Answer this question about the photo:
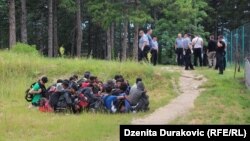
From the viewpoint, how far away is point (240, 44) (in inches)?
1225

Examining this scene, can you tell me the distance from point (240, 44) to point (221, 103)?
13.6 meters

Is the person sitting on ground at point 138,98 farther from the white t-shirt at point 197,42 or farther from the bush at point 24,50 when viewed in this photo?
the bush at point 24,50

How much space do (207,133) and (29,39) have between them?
179 ft

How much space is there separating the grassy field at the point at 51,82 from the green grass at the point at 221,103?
1646 mm

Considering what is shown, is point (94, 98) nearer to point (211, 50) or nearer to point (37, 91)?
point (37, 91)

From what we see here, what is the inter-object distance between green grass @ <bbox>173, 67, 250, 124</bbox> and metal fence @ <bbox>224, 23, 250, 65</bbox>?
130 inches

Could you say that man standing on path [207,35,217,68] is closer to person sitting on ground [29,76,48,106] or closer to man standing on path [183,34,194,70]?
man standing on path [183,34,194,70]

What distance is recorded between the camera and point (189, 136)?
9.01m

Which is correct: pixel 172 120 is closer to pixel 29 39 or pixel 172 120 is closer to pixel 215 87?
pixel 215 87

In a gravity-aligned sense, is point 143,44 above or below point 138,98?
above

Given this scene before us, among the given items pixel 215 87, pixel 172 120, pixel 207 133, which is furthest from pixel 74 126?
pixel 215 87

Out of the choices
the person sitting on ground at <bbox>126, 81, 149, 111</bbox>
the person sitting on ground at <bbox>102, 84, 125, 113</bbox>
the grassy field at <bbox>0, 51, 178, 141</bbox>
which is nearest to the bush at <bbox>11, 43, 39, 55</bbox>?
the grassy field at <bbox>0, 51, 178, 141</bbox>

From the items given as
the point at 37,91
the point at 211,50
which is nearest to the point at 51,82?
the point at 37,91

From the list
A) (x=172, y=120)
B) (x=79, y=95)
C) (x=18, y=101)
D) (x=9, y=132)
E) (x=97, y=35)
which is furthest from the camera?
(x=97, y=35)
